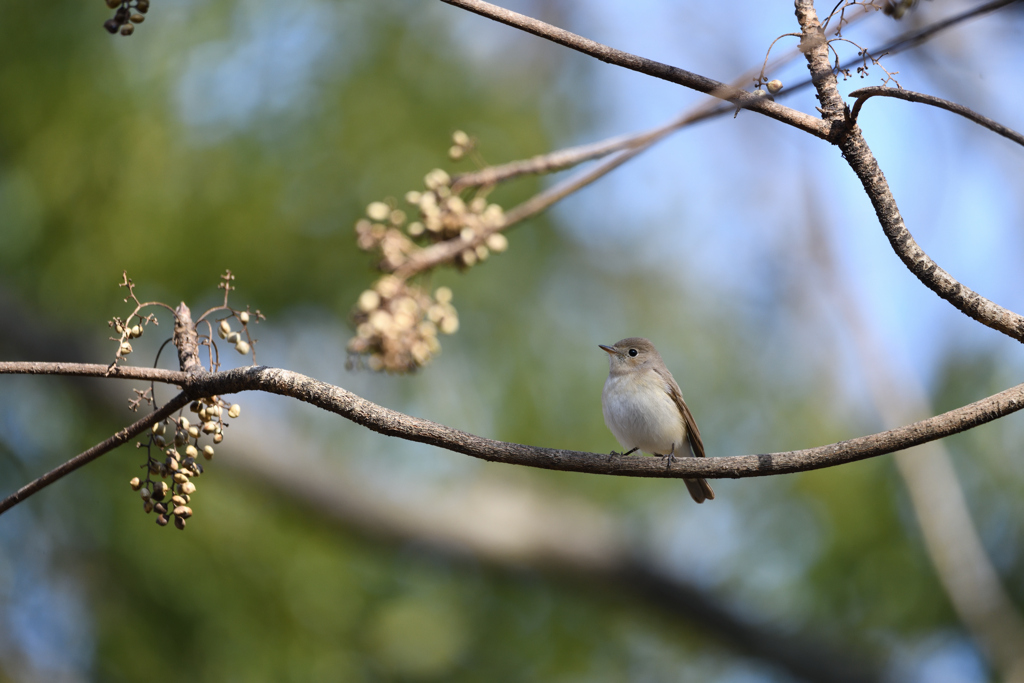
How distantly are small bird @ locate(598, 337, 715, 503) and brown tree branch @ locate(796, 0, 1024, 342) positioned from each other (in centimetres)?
291

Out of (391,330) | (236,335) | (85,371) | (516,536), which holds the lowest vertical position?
(85,371)

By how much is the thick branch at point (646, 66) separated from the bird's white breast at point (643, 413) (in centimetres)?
A: 290

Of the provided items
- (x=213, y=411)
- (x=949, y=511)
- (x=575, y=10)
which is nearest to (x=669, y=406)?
(x=213, y=411)

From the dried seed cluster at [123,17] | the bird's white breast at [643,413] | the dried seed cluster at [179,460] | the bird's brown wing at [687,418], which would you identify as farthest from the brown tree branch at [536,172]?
the bird's brown wing at [687,418]

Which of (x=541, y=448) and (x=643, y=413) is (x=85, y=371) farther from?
(x=643, y=413)

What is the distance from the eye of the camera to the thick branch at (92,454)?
1513 millimetres

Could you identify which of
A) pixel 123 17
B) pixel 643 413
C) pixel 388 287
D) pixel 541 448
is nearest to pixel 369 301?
pixel 388 287

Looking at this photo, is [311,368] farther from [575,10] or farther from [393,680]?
[575,10]

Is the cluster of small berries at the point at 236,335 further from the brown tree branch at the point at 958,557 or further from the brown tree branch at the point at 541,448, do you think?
the brown tree branch at the point at 958,557

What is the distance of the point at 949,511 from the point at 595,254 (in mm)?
5433

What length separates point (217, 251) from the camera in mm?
7793

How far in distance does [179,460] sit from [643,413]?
3027 mm

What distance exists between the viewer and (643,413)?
4484 mm

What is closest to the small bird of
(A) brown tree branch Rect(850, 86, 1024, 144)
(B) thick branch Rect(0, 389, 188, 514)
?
(A) brown tree branch Rect(850, 86, 1024, 144)
